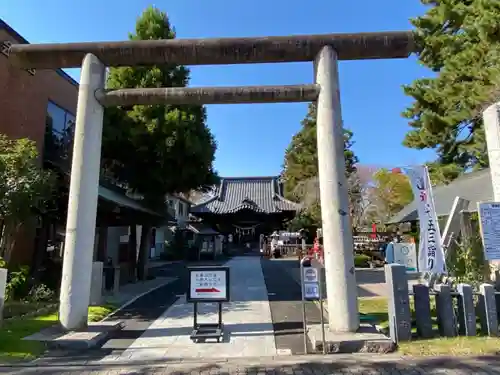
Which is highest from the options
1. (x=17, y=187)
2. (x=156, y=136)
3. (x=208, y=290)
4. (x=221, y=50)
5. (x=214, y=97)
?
(x=156, y=136)

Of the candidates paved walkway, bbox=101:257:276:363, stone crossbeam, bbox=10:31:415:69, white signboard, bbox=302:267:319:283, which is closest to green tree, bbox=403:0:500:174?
stone crossbeam, bbox=10:31:415:69

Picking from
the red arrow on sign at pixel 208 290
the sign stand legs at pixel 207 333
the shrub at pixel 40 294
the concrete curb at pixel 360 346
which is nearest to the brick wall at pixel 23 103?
the shrub at pixel 40 294

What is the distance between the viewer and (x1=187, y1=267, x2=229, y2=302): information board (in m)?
6.93

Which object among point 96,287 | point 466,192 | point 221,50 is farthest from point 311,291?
point 466,192

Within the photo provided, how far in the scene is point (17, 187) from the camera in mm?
8930

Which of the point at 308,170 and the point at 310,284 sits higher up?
the point at 308,170

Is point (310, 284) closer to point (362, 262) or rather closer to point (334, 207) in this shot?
point (334, 207)

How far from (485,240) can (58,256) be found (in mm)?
13314

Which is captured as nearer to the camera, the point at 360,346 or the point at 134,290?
the point at 360,346

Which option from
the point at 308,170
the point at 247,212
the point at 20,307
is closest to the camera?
the point at 20,307

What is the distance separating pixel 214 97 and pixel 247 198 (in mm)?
24455

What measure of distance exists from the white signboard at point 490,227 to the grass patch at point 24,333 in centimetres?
793

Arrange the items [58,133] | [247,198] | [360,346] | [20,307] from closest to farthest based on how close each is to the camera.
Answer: [360,346] < [20,307] < [58,133] < [247,198]

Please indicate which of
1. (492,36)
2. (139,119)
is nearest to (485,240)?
(492,36)
